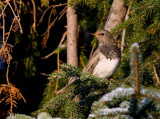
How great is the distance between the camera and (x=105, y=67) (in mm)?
2469

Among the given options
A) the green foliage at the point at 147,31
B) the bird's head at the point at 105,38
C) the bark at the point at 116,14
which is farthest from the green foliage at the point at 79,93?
the bark at the point at 116,14

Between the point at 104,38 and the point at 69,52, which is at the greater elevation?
the point at 104,38

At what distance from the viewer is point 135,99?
0.97 metres

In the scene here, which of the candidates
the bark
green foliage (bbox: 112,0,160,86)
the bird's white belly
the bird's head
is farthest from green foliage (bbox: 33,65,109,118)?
the bark

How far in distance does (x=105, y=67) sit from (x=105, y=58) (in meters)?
0.12

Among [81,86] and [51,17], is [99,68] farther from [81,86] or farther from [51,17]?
[51,17]

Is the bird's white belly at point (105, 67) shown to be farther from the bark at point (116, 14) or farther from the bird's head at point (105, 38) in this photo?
the bark at point (116, 14)

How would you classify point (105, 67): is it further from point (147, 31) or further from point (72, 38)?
point (72, 38)

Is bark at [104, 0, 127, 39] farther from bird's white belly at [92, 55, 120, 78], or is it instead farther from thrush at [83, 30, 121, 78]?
bird's white belly at [92, 55, 120, 78]

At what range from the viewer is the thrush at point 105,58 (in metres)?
2.45

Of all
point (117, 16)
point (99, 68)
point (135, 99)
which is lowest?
point (99, 68)

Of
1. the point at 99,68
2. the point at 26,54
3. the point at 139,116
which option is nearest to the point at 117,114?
the point at 139,116

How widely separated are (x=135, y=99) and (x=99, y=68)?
61.2 inches

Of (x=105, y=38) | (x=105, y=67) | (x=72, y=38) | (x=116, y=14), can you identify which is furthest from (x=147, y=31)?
(x=72, y=38)
